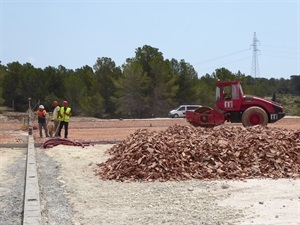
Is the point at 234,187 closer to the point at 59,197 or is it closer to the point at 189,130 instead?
the point at 59,197

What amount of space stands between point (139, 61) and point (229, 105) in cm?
3438

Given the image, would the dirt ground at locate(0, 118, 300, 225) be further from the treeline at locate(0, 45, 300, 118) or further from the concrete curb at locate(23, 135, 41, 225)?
the treeline at locate(0, 45, 300, 118)

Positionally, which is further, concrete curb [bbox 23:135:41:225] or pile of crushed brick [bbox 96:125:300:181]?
pile of crushed brick [bbox 96:125:300:181]

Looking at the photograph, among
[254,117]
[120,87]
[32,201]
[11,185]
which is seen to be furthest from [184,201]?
[120,87]

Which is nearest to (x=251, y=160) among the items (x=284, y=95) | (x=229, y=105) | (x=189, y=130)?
(x=189, y=130)

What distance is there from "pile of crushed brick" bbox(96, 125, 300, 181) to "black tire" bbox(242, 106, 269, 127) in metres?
8.21

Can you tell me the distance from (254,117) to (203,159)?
33.8 feet

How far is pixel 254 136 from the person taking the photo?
38.4ft

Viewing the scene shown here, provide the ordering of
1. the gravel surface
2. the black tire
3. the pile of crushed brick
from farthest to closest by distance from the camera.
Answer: the black tire < the pile of crushed brick < the gravel surface

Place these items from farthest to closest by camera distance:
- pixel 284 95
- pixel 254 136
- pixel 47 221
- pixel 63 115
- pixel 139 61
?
pixel 284 95 → pixel 139 61 → pixel 63 115 → pixel 254 136 → pixel 47 221

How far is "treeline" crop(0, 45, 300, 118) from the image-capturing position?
52.1 meters

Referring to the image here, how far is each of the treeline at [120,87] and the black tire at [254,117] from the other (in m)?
31.7

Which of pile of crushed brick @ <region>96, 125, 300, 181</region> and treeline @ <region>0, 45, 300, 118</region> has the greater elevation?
treeline @ <region>0, 45, 300, 118</region>

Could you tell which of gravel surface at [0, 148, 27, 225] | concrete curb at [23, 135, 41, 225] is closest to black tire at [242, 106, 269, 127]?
gravel surface at [0, 148, 27, 225]
